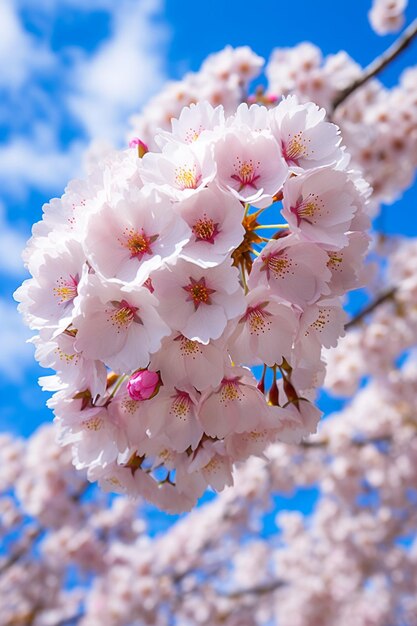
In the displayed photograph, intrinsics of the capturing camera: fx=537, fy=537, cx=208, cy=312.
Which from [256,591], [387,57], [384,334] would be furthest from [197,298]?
[256,591]

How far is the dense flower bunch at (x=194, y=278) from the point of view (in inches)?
42.6

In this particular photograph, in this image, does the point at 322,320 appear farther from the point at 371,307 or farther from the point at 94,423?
the point at 371,307

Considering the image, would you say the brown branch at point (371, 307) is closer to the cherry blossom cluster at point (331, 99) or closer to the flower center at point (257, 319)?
the cherry blossom cluster at point (331, 99)

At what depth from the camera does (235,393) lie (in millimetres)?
1257

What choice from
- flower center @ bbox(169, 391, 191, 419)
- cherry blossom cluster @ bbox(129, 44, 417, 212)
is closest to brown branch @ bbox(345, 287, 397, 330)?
cherry blossom cluster @ bbox(129, 44, 417, 212)

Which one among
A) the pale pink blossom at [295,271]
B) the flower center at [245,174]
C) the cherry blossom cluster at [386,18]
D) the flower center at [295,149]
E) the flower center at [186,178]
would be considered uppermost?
the cherry blossom cluster at [386,18]

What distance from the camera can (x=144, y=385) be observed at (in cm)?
115

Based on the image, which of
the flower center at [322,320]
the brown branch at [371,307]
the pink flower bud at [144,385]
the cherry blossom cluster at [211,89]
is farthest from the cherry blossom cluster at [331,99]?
the pink flower bud at [144,385]

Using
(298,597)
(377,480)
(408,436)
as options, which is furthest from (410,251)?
(298,597)

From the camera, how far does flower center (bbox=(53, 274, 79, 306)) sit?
3.76 ft

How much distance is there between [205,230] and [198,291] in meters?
Answer: 0.13

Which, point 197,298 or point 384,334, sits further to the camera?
point 384,334

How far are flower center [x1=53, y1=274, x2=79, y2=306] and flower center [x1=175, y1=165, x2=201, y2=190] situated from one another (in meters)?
0.31

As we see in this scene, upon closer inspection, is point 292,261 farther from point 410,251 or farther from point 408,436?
point 408,436
